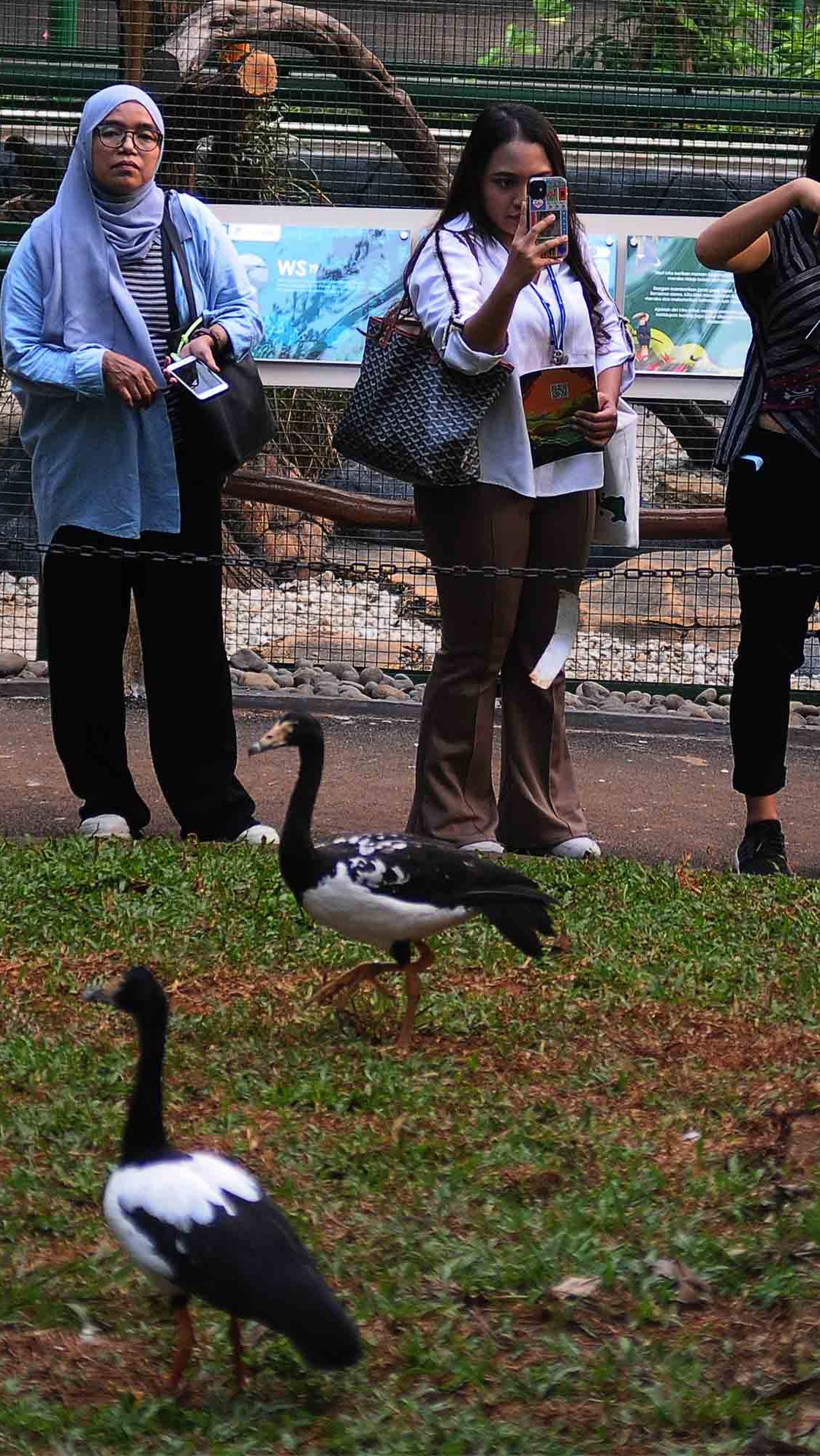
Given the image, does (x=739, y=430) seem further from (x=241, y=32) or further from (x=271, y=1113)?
(x=241, y=32)

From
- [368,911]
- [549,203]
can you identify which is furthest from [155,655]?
[368,911]

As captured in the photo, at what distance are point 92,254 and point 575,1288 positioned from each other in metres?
3.75

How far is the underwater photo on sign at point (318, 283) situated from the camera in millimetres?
9125

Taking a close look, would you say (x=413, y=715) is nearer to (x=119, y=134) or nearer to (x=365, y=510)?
(x=365, y=510)

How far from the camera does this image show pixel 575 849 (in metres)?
6.17

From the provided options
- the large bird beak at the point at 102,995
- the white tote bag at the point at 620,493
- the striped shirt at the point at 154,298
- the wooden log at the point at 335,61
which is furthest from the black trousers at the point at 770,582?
the wooden log at the point at 335,61

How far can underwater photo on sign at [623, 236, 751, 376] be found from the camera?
9.19 meters

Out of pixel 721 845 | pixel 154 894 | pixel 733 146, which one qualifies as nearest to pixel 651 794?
pixel 721 845

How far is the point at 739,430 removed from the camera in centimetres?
585

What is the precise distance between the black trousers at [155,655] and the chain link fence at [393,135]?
319 cm

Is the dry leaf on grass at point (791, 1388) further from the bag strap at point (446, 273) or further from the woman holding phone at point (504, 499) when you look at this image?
the bag strap at point (446, 273)

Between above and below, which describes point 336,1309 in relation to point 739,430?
below

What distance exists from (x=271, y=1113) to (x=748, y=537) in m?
2.71

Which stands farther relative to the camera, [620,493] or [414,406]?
[620,493]
